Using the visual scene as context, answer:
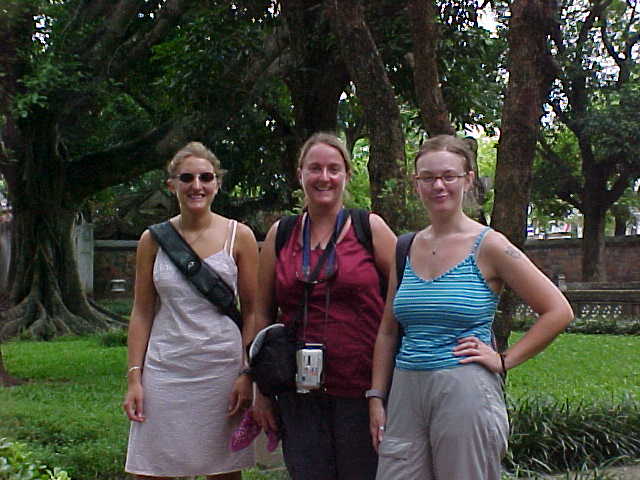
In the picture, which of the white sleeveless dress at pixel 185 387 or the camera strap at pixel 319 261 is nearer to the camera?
the camera strap at pixel 319 261

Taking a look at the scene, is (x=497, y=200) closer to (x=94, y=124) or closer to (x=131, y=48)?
(x=131, y=48)

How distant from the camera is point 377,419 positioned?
3043mm

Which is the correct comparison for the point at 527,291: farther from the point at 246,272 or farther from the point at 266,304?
the point at 246,272

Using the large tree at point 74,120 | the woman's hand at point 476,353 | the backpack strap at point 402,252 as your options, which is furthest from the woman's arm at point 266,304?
the large tree at point 74,120

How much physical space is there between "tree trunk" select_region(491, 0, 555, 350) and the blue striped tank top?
2861mm

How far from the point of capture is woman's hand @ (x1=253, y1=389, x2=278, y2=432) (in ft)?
11.1

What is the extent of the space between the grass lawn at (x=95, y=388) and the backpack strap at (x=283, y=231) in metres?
2.55

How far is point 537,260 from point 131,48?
756 inches

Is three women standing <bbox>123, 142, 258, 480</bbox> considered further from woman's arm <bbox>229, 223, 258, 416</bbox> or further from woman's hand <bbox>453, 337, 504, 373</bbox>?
woman's hand <bbox>453, 337, 504, 373</bbox>

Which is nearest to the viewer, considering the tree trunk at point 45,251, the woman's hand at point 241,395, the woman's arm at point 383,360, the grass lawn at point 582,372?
the woman's arm at point 383,360

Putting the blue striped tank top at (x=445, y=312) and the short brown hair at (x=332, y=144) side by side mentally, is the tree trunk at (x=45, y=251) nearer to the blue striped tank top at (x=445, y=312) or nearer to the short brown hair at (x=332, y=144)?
the short brown hair at (x=332, y=144)

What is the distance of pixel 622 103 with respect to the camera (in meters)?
22.5

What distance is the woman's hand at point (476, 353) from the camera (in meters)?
2.80

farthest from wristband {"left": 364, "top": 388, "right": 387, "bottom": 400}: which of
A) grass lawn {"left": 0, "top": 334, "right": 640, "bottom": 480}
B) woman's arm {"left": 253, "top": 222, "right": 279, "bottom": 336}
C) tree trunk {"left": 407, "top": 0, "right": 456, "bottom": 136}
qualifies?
tree trunk {"left": 407, "top": 0, "right": 456, "bottom": 136}
